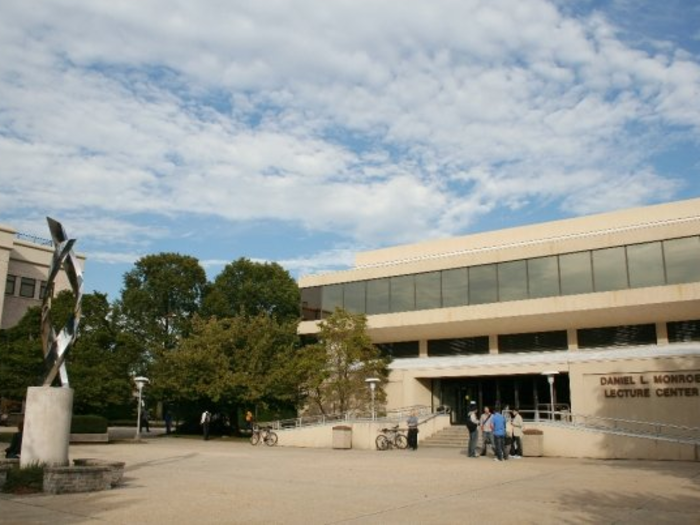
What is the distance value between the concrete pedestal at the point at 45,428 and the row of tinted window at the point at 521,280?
24247mm

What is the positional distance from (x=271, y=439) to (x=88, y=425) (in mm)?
8422

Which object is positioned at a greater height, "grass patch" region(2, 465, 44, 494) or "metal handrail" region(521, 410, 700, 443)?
"metal handrail" region(521, 410, 700, 443)

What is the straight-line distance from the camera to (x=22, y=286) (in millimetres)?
58531

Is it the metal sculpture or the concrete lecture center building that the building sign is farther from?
the metal sculpture

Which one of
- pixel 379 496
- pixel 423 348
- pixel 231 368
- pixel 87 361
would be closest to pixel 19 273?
pixel 87 361

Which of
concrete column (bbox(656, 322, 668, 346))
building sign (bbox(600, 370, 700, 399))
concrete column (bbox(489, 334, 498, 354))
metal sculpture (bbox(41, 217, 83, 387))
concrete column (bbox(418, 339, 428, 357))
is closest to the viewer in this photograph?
Result: metal sculpture (bbox(41, 217, 83, 387))

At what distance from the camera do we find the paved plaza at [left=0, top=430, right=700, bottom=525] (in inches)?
387

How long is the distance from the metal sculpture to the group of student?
43.1 ft

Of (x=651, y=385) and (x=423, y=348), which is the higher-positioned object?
(x=423, y=348)

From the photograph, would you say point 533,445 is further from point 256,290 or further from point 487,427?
point 256,290

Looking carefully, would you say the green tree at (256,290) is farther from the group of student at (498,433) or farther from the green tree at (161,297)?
the group of student at (498,433)

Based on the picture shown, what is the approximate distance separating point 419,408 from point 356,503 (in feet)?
81.0

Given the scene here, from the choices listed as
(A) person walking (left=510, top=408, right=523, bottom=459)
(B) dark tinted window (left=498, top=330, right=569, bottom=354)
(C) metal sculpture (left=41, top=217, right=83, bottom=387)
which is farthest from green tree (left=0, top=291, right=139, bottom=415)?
(B) dark tinted window (left=498, top=330, right=569, bottom=354)

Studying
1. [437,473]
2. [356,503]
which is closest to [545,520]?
[356,503]
